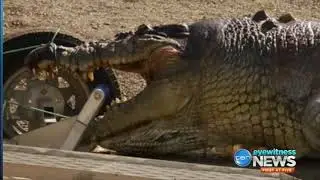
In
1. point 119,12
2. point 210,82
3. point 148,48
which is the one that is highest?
point 119,12

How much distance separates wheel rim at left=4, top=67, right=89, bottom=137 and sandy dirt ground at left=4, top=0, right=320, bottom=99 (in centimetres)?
246

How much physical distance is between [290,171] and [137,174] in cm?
73

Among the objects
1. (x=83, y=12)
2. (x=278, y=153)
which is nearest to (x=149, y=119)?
(x=278, y=153)

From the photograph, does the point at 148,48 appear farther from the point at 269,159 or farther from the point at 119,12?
the point at 119,12

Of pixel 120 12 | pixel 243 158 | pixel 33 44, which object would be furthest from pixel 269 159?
pixel 120 12

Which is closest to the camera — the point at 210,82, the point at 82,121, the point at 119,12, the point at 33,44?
the point at 210,82

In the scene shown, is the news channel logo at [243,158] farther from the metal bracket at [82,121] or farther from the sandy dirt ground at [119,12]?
the sandy dirt ground at [119,12]

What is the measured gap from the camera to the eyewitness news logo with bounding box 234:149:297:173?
121 inches

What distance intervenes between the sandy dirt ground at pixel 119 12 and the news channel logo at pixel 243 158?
Answer: 3.70 meters

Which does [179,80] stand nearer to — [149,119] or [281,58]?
[149,119]

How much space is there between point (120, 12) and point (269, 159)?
476 cm

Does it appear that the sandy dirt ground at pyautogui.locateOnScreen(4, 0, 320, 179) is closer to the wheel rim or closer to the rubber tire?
the rubber tire

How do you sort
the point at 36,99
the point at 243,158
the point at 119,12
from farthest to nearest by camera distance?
the point at 119,12 < the point at 36,99 < the point at 243,158

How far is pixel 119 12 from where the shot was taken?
25.2 feet
